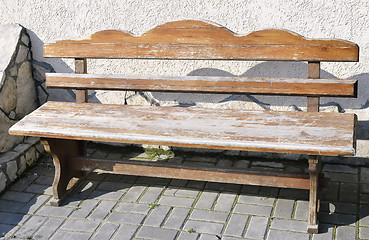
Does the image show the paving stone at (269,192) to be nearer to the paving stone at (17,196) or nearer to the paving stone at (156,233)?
the paving stone at (156,233)

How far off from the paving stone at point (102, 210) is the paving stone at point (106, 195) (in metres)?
0.07

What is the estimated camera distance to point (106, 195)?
4105mm

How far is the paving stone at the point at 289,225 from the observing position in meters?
3.55

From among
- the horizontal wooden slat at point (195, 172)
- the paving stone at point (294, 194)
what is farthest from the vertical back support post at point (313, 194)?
the paving stone at point (294, 194)

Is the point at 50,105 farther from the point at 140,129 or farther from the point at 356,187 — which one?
the point at 356,187

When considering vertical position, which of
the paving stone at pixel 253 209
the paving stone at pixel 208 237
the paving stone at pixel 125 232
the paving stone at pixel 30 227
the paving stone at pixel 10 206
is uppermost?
the paving stone at pixel 253 209

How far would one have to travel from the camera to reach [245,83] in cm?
402

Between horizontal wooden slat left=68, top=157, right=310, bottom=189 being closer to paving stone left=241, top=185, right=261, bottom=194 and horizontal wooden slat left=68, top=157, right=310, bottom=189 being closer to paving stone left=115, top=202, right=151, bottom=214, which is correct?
paving stone left=115, top=202, right=151, bottom=214

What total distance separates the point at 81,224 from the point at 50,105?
1.03m

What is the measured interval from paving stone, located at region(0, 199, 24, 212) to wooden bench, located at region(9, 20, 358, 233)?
0.90ft

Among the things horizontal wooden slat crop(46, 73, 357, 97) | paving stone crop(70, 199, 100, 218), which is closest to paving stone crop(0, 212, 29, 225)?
paving stone crop(70, 199, 100, 218)

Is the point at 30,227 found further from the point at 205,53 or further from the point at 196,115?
the point at 205,53

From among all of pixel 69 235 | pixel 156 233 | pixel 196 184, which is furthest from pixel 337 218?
pixel 69 235

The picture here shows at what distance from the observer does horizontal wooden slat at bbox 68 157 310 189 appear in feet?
12.1
